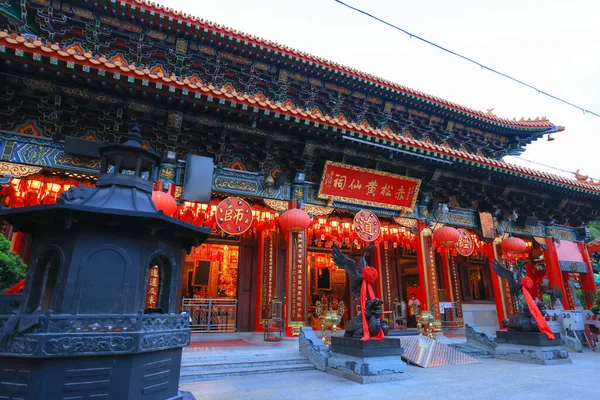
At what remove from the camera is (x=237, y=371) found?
536cm

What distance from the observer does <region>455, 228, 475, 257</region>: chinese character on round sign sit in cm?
945

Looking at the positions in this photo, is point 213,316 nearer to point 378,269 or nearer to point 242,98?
point 242,98

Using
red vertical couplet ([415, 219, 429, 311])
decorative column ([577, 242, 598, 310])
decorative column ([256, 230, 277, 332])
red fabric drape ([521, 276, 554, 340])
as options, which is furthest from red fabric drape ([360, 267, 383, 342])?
decorative column ([577, 242, 598, 310])

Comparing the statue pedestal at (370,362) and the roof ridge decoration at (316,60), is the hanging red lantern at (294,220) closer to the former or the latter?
the statue pedestal at (370,362)

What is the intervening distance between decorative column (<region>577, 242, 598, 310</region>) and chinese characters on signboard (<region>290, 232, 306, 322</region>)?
10810 millimetres

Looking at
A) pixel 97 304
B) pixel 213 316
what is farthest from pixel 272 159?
pixel 97 304

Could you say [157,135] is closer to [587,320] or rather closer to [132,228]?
[132,228]

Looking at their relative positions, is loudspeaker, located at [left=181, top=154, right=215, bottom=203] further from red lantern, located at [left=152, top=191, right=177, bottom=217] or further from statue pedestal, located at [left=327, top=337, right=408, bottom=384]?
statue pedestal, located at [left=327, top=337, right=408, bottom=384]

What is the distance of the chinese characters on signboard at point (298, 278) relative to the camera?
7.37 metres

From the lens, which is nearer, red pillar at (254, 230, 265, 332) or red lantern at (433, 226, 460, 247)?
red lantern at (433, 226, 460, 247)

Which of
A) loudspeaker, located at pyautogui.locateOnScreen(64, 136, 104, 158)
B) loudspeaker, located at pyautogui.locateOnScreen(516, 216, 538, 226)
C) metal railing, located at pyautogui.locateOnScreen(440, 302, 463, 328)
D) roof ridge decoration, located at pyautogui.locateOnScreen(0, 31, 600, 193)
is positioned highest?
roof ridge decoration, located at pyautogui.locateOnScreen(0, 31, 600, 193)

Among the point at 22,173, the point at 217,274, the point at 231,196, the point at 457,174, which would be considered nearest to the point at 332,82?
the point at 457,174

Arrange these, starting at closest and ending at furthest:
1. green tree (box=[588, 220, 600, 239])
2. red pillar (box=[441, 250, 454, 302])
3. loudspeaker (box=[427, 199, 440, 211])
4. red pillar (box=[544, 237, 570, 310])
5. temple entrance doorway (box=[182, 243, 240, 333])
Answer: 1. loudspeaker (box=[427, 199, 440, 211])
2. temple entrance doorway (box=[182, 243, 240, 333])
3. red pillar (box=[544, 237, 570, 310])
4. red pillar (box=[441, 250, 454, 302])
5. green tree (box=[588, 220, 600, 239])

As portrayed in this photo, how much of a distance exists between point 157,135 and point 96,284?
15.2ft
